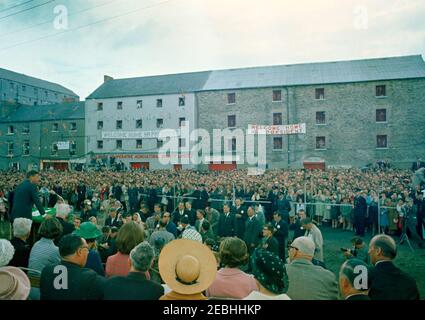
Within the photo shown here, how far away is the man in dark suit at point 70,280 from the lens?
109 inches

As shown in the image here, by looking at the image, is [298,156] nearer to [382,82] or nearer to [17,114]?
[382,82]

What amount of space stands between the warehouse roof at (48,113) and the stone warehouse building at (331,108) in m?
15.6

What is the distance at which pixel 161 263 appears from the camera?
2.68 meters

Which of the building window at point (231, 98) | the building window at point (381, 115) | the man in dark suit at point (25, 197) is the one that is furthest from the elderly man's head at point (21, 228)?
the building window at point (381, 115)

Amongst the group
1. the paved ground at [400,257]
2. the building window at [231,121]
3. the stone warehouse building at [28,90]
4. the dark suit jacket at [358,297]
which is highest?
the stone warehouse building at [28,90]

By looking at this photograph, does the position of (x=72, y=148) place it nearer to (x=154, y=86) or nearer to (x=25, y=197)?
(x=154, y=86)

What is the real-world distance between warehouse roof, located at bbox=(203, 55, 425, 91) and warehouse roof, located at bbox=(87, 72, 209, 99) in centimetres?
142

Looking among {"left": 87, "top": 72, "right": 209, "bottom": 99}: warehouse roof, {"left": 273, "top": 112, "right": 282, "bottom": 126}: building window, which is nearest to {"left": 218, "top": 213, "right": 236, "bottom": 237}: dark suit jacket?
→ {"left": 273, "top": 112, "right": 282, "bottom": 126}: building window

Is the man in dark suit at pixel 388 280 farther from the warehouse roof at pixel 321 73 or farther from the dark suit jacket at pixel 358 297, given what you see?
the warehouse roof at pixel 321 73

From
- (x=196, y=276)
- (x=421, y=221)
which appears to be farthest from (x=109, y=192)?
(x=196, y=276)

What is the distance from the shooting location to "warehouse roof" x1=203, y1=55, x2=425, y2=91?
82.1 feet

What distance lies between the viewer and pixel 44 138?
34281 millimetres
